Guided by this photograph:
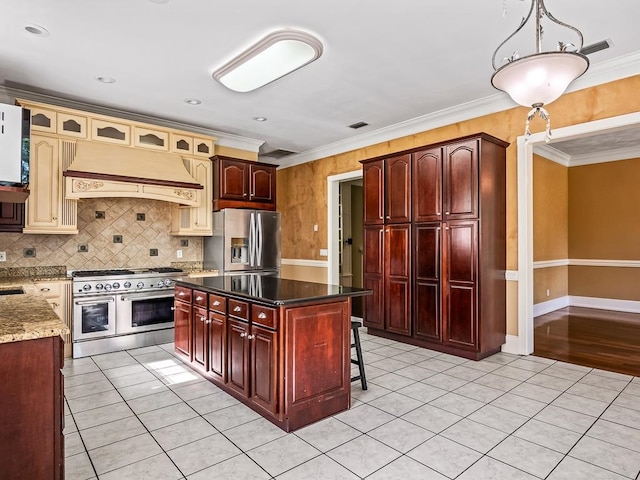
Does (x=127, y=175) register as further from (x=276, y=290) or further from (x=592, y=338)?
(x=592, y=338)

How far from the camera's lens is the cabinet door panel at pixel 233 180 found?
5.58 meters

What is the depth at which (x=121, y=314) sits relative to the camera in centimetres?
460

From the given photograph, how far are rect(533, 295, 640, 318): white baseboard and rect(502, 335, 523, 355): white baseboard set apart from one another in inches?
103

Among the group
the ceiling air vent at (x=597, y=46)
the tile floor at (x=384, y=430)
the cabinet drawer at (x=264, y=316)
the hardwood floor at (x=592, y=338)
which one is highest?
the ceiling air vent at (x=597, y=46)

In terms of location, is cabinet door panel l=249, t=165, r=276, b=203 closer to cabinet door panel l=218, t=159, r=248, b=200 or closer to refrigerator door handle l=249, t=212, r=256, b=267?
cabinet door panel l=218, t=159, r=248, b=200

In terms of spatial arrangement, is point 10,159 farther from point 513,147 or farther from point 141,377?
point 513,147

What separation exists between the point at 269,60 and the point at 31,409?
3053mm

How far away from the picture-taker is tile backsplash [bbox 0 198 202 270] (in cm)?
454

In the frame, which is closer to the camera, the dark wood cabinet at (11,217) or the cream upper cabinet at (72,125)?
the dark wood cabinet at (11,217)

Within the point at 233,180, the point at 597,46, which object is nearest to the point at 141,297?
the point at 233,180

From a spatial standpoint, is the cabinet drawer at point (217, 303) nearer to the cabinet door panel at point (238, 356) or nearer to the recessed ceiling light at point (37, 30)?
the cabinet door panel at point (238, 356)

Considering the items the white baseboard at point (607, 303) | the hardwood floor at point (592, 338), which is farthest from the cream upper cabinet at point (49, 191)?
the white baseboard at point (607, 303)

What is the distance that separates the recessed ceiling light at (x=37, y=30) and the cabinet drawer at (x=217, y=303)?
2.53 meters

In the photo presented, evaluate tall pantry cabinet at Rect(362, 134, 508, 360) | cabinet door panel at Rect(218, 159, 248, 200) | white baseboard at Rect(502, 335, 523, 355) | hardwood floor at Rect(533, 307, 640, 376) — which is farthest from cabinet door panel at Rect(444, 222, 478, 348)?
Answer: cabinet door panel at Rect(218, 159, 248, 200)
